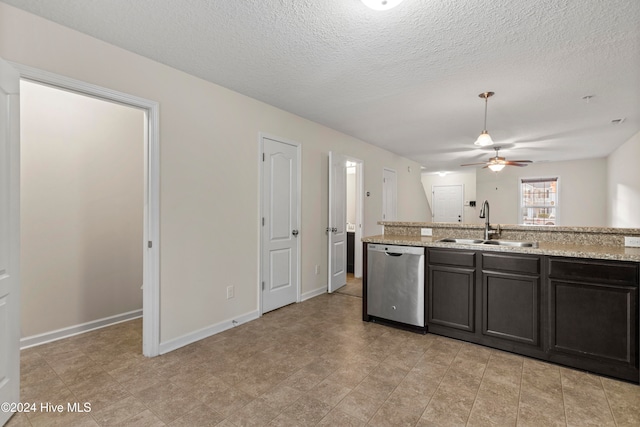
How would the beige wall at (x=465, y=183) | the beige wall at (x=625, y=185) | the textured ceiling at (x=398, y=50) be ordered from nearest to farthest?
the textured ceiling at (x=398, y=50)
the beige wall at (x=625, y=185)
the beige wall at (x=465, y=183)

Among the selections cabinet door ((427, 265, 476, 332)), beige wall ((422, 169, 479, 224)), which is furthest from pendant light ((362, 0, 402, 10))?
beige wall ((422, 169, 479, 224))

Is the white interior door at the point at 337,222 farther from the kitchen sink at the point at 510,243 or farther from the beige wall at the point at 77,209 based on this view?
the beige wall at the point at 77,209

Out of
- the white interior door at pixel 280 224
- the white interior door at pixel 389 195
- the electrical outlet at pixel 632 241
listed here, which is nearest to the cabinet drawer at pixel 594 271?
the electrical outlet at pixel 632 241

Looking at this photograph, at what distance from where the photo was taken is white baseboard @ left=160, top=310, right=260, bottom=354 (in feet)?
8.86

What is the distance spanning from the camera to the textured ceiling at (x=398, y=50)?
1.95 meters

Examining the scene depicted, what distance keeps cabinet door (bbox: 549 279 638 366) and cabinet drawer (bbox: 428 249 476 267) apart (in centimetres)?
60

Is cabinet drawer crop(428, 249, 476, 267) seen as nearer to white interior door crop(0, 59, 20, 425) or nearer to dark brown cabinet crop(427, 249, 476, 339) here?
dark brown cabinet crop(427, 249, 476, 339)

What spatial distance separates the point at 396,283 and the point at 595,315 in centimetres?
154

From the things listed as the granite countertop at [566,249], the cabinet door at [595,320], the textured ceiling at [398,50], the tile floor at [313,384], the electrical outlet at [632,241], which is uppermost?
the textured ceiling at [398,50]

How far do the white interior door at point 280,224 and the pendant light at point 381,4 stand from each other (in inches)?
81.8

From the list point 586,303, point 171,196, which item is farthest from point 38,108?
point 586,303

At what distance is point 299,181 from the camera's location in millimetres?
4062

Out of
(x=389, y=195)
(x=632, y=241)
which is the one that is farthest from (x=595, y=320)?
(x=389, y=195)

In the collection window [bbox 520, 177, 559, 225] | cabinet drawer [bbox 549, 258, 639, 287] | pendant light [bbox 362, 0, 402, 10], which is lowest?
cabinet drawer [bbox 549, 258, 639, 287]
